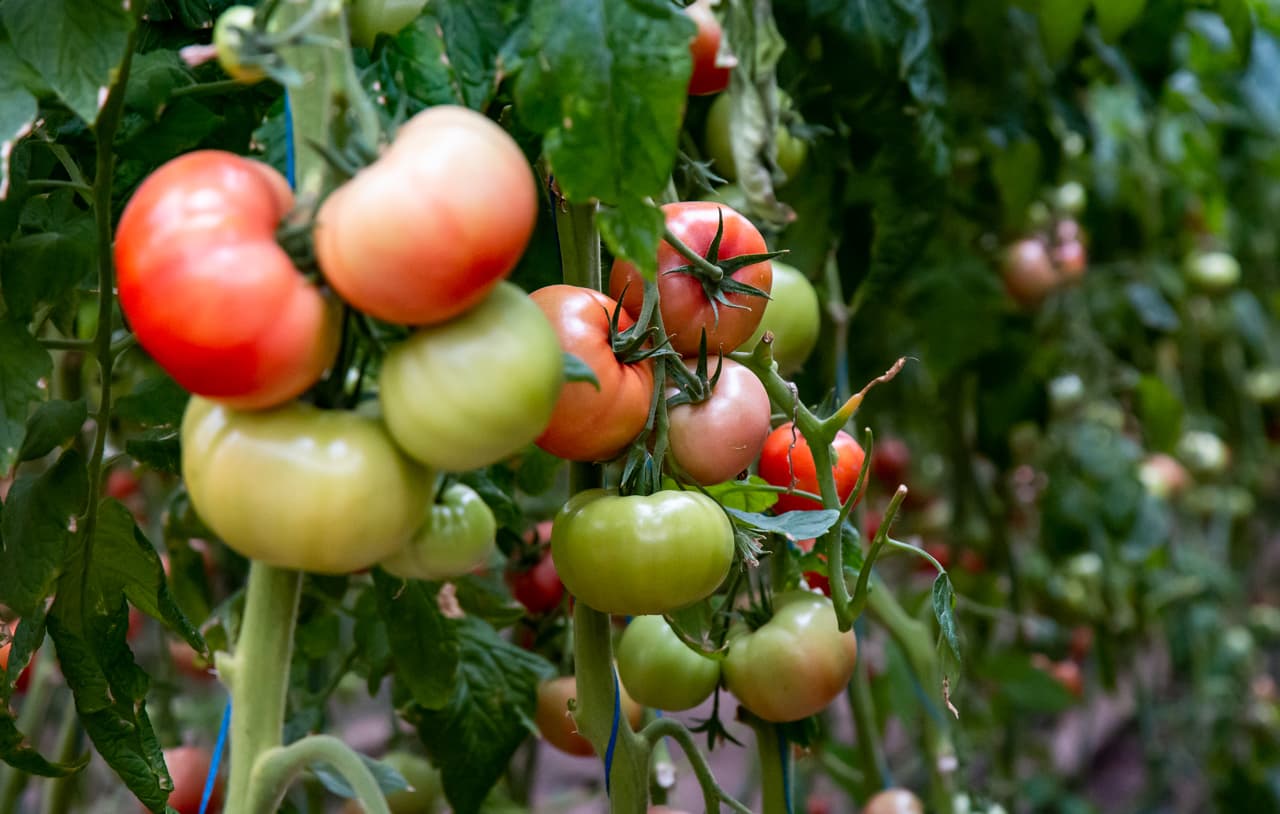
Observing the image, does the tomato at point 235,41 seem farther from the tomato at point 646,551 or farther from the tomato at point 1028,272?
the tomato at point 1028,272

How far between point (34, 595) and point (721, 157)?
0.43m

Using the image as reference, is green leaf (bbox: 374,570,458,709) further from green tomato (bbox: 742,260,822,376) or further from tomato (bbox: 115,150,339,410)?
tomato (bbox: 115,150,339,410)

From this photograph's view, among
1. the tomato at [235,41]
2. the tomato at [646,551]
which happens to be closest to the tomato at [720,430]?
the tomato at [646,551]

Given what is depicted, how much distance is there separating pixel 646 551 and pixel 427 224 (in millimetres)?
194

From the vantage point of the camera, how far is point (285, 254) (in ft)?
1.10

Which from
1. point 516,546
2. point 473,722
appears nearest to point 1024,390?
point 516,546

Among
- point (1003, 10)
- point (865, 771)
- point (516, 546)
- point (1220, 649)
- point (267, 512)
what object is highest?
point (267, 512)

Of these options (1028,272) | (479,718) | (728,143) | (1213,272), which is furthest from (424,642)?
(1213,272)

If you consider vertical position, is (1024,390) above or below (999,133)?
below

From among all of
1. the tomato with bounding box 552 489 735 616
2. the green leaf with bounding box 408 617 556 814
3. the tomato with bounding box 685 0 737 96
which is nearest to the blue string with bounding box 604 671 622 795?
the tomato with bounding box 552 489 735 616

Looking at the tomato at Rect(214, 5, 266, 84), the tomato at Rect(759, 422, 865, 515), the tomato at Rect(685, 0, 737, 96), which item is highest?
the tomato at Rect(214, 5, 266, 84)

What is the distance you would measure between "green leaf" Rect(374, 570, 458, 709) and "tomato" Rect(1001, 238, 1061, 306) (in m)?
0.94

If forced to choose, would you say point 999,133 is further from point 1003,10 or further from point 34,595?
point 34,595

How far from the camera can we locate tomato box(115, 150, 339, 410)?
0.32m
